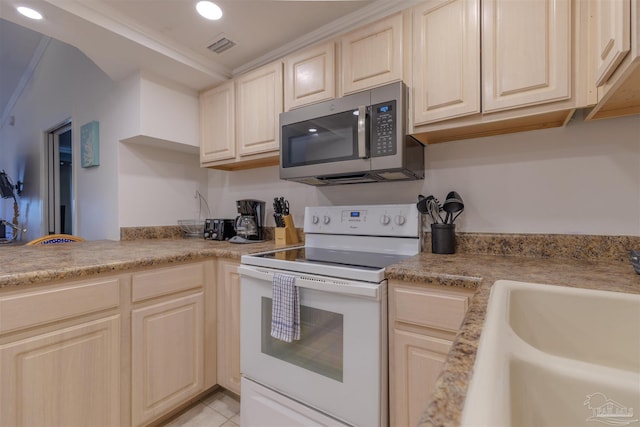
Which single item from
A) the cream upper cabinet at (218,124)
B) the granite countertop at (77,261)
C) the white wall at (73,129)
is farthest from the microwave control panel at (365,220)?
the white wall at (73,129)

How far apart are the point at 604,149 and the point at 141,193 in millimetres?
2823

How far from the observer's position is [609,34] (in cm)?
87

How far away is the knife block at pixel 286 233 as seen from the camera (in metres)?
1.94

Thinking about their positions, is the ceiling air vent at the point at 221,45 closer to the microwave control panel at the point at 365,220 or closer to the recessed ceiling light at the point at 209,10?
the recessed ceiling light at the point at 209,10

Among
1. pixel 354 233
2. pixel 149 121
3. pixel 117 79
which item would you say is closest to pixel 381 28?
pixel 354 233

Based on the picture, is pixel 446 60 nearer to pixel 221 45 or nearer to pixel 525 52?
pixel 525 52

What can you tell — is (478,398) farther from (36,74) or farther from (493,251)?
(36,74)

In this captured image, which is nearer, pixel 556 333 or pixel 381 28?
pixel 556 333

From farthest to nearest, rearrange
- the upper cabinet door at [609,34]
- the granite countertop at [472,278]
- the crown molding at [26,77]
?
the crown molding at [26,77] < the upper cabinet door at [609,34] < the granite countertop at [472,278]

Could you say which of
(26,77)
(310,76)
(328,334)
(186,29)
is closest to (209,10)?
(186,29)

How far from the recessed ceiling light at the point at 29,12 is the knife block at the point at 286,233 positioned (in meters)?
1.65

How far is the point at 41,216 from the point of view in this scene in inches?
132

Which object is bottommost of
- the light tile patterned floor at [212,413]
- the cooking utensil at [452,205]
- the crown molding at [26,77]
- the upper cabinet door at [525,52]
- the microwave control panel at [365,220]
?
the light tile patterned floor at [212,413]

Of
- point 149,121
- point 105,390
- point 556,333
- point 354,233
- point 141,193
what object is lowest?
point 105,390
